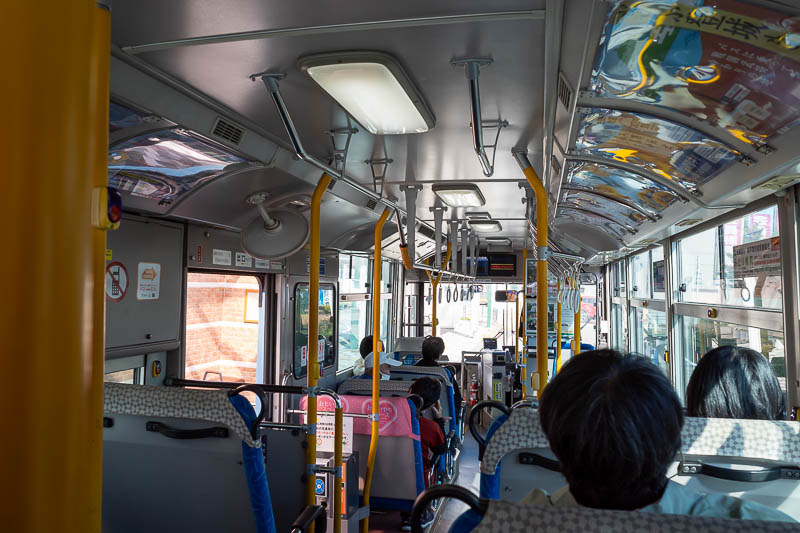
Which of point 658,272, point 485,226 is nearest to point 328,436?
point 485,226

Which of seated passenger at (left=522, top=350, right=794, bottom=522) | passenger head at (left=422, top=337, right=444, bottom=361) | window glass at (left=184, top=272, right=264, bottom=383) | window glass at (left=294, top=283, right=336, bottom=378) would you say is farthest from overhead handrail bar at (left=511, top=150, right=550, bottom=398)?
window glass at (left=184, top=272, right=264, bottom=383)

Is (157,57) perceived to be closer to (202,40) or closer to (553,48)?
(202,40)

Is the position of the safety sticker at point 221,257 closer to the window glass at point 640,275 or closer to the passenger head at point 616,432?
the passenger head at point 616,432

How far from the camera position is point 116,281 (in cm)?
374

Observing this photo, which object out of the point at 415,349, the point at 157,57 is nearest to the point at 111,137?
the point at 157,57

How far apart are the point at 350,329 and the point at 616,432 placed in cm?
743

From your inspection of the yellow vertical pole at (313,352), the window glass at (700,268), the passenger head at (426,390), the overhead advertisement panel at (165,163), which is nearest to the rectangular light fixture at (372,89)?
the yellow vertical pole at (313,352)

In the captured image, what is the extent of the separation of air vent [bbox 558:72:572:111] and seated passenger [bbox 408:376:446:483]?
3.17m

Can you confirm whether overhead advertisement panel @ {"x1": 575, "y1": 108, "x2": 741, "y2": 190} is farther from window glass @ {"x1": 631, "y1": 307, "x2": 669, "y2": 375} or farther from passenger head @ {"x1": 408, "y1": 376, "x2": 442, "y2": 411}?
window glass @ {"x1": 631, "y1": 307, "x2": 669, "y2": 375}

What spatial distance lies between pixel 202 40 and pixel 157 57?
0.32 metres

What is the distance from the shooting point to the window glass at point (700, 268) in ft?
15.4

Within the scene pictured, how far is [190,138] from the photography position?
299cm

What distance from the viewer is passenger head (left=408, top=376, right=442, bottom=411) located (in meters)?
5.16

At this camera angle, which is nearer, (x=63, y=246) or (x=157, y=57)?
(x=63, y=246)
